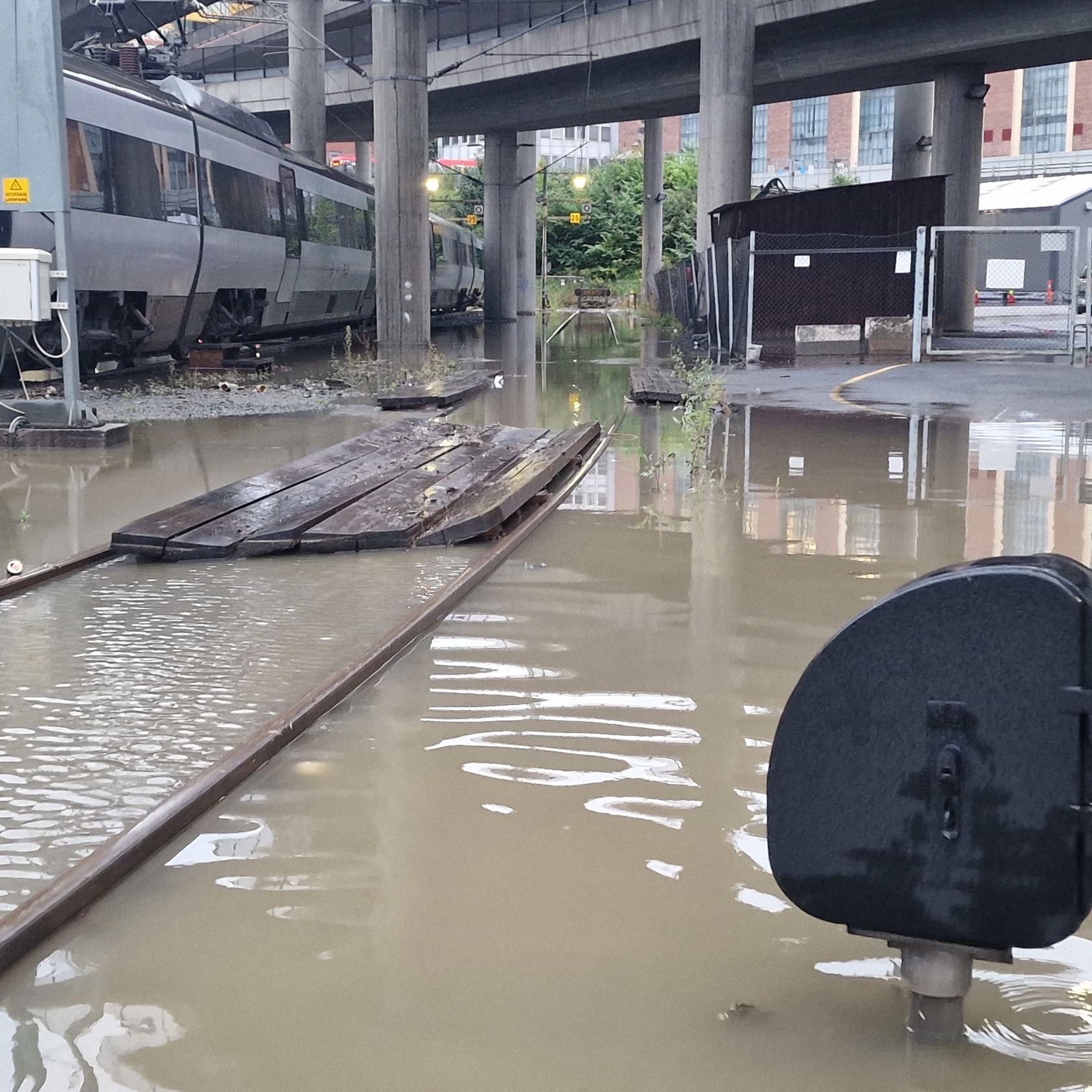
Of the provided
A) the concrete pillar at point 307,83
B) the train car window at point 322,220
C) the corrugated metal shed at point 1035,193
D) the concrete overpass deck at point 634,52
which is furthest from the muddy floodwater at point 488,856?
the corrugated metal shed at point 1035,193

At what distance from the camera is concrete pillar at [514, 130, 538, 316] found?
175ft

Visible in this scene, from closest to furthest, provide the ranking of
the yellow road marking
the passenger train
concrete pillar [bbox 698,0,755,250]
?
the passenger train, the yellow road marking, concrete pillar [bbox 698,0,755,250]

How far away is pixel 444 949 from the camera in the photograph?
3053mm

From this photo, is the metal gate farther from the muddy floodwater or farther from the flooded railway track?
the flooded railway track

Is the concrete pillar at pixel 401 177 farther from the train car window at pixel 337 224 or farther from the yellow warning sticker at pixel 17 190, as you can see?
the yellow warning sticker at pixel 17 190

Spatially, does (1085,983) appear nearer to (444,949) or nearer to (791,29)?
(444,949)

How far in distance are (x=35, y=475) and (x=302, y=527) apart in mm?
3679

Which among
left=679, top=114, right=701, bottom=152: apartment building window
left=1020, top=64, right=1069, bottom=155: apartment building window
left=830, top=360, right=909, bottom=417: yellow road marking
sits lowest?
left=830, top=360, right=909, bottom=417: yellow road marking

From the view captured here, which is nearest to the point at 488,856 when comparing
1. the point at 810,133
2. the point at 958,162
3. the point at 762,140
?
the point at 958,162

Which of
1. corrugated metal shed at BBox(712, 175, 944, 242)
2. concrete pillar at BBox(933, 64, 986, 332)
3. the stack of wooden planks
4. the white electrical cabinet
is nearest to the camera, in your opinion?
the stack of wooden planks

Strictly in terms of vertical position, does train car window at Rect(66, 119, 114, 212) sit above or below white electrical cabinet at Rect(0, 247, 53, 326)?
above

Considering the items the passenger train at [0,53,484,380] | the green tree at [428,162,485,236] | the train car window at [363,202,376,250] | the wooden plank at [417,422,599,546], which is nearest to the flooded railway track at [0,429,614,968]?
the wooden plank at [417,422,599,546]

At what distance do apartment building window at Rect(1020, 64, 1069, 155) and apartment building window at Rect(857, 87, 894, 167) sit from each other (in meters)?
9.92

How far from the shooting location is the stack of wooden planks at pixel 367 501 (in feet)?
24.0
